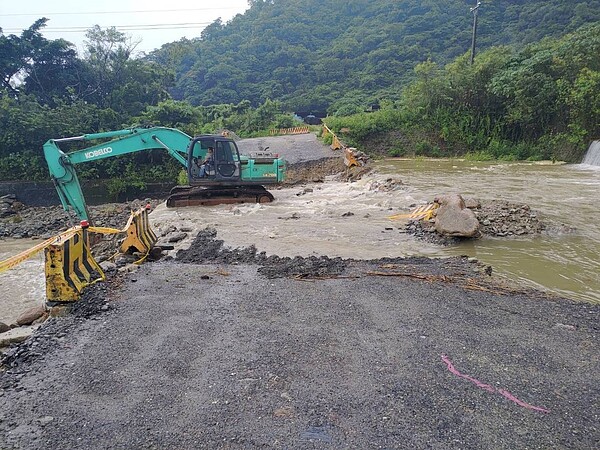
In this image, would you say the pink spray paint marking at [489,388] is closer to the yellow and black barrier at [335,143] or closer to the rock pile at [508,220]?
the rock pile at [508,220]

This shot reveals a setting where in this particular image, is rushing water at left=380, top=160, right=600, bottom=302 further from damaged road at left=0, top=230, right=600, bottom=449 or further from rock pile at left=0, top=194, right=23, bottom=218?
rock pile at left=0, top=194, right=23, bottom=218

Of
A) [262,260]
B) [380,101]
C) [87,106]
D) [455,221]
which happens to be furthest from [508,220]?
[87,106]

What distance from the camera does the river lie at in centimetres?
812

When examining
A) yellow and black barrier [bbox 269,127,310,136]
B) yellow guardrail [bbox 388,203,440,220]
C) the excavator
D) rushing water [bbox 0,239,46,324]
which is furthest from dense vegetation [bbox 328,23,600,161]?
rushing water [bbox 0,239,46,324]

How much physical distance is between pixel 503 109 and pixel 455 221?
69.2 feet

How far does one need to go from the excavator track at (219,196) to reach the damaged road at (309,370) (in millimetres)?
8649

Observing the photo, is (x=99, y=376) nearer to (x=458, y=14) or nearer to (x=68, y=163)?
(x=68, y=163)

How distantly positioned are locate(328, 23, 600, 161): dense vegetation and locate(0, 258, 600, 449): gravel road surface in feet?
70.5

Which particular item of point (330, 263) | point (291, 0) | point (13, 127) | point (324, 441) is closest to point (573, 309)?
point (330, 263)

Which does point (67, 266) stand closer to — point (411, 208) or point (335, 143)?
point (411, 208)

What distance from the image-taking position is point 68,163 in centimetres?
1192

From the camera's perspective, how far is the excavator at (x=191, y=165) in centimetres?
1202

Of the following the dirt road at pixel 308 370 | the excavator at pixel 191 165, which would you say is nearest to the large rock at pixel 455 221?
the dirt road at pixel 308 370

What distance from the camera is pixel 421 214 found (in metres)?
11.5
